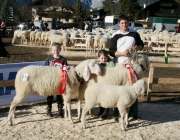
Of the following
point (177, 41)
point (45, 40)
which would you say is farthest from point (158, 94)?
point (45, 40)

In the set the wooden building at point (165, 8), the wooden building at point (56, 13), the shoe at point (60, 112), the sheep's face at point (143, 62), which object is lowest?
the shoe at point (60, 112)

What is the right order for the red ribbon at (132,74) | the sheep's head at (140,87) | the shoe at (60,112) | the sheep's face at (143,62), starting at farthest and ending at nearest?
1. the shoe at (60,112)
2. the sheep's face at (143,62)
3. the red ribbon at (132,74)
4. the sheep's head at (140,87)

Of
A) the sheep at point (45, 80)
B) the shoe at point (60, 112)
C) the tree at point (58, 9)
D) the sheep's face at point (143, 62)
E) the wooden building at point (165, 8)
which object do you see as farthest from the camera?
the wooden building at point (165, 8)

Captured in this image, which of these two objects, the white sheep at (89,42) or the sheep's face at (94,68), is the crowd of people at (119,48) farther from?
the white sheep at (89,42)

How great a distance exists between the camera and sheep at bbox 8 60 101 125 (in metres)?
5.54

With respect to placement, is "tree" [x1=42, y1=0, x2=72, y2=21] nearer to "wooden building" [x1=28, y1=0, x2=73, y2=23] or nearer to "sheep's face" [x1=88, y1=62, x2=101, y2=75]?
"wooden building" [x1=28, y1=0, x2=73, y2=23]

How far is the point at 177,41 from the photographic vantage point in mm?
19500

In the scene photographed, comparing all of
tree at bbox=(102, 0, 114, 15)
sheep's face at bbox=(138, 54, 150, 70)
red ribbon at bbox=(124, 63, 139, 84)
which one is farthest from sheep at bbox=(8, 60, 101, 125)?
tree at bbox=(102, 0, 114, 15)

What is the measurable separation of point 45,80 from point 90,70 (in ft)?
2.78

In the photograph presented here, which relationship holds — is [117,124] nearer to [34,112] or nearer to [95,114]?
[95,114]

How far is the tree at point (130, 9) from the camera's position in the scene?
2501 inches

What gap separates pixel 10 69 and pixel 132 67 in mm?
2914

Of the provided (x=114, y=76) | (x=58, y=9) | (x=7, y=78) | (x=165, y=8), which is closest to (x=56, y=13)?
(x=58, y=9)

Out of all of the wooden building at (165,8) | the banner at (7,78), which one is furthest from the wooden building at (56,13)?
the banner at (7,78)
